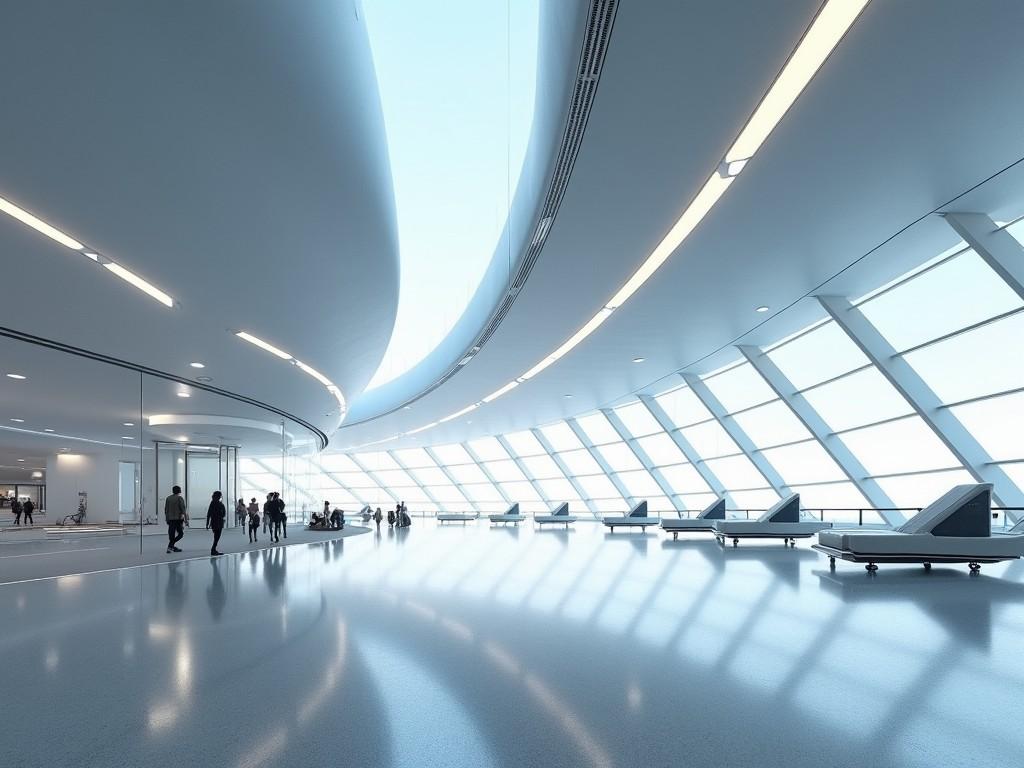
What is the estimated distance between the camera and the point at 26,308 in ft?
33.7

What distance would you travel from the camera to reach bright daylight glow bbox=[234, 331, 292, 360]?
41.6 ft

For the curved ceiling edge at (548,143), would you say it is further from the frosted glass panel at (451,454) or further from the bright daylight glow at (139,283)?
the frosted glass panel at (451,454)

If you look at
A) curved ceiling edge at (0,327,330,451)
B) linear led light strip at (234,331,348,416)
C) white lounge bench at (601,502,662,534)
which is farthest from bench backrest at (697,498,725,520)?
curved ceiling edge at (0,327,330,451)

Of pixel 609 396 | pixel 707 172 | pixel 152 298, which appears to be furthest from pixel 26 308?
pixel 609 396

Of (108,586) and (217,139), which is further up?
(217,139)

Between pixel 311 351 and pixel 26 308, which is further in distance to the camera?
pixel 311 351

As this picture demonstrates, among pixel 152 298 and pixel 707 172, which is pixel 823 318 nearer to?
pixel 707 172

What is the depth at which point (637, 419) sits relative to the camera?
1095 inches

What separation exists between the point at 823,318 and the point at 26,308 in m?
16.2

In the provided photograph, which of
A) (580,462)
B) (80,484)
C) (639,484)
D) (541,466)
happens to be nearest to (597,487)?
(580,462)

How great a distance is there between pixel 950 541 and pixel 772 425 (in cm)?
1016

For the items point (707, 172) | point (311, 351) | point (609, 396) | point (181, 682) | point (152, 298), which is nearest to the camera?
point (181, 682)

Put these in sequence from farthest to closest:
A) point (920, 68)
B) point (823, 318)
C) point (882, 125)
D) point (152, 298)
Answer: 1. point (823, 318)
2. point (152, 298)
3. point (882, 125)
4. point (920, 68)

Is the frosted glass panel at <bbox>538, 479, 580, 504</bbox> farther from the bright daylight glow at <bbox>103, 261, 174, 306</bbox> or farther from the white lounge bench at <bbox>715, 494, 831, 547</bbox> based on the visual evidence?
the bright daylight glow at <bbox>103, 261, 174, 306</bbox>
